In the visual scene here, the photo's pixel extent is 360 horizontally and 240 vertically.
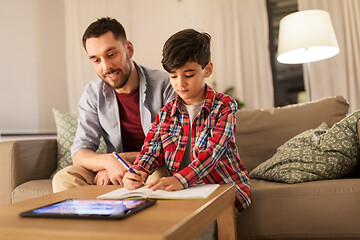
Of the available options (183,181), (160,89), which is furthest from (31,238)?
(160,89)

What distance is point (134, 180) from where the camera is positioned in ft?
3.52

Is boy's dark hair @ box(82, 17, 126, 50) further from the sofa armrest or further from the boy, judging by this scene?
the sofa armrest

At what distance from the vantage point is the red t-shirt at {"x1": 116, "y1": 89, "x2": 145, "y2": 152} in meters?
1.63

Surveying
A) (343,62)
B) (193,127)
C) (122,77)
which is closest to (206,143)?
(193,127)

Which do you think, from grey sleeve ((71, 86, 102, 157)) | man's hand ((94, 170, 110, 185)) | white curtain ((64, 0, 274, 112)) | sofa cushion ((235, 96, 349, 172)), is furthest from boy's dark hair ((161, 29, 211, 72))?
white curtain ((64, 0, 274, 112))

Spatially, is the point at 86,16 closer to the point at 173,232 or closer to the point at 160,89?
the point at 160,89

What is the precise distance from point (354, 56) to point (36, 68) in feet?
10.6

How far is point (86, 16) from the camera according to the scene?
368 centimetres

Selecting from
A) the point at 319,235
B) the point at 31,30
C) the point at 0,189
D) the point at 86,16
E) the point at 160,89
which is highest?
the point at 86,16

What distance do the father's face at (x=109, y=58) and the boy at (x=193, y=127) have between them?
1.35ft

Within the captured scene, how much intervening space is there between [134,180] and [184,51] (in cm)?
46

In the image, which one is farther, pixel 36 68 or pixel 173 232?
pixel 36 68

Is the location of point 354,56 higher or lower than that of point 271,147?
higher

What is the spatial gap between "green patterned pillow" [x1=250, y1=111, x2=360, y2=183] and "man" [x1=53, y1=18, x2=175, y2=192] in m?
0.60
